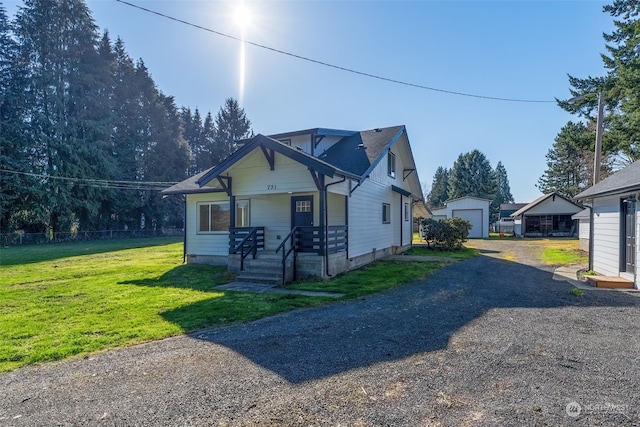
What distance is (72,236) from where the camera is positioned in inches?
1123

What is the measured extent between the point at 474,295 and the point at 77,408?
7356mm

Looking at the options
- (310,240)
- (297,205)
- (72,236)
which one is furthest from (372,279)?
(72,236)

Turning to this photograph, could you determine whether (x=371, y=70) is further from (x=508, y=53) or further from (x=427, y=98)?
(x=508, y=53)

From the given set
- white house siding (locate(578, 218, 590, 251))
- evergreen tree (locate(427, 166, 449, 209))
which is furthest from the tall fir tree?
white house siding (locate(578, 218, 590, 251))

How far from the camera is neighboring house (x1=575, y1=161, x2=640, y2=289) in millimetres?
8383

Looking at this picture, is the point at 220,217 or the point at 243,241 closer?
the point at 243,241

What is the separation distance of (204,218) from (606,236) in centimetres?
1384

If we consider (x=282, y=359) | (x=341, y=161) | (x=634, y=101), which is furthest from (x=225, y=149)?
(x=282, y=359)

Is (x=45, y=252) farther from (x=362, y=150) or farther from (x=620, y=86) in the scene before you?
(x=620, y=86)

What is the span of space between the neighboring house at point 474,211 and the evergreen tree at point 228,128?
30656mm

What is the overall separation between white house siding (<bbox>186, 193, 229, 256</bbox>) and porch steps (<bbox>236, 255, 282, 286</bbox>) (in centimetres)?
323

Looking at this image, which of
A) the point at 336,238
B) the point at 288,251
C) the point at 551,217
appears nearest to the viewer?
the point at 288,251

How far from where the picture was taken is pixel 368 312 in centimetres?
631

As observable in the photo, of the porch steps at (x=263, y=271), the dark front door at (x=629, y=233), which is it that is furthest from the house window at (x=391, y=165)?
the dark front door at (x=629, y=233)
